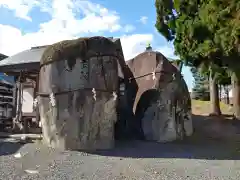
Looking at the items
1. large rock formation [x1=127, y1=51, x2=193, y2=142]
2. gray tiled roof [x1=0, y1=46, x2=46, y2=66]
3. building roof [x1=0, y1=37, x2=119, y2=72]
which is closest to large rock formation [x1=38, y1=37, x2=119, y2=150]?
building roof [x1=0, y1=37, x2=119, y2=72]

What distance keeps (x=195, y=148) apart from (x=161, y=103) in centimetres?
186

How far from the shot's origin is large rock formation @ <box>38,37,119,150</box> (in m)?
9.16

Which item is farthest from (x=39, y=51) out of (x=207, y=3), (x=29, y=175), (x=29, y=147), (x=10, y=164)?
(x=207, y=3)

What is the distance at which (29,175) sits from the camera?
672 centimetres

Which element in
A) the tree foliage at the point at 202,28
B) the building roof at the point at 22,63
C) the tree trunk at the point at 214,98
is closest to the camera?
the building roof at the point at 22,63

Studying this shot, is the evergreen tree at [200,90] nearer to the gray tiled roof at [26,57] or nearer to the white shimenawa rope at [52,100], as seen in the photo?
the gray tiled roof at [26,57]

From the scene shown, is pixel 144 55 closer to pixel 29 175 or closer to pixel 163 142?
pixel 163 142

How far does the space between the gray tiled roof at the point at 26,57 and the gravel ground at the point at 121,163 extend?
115 inches

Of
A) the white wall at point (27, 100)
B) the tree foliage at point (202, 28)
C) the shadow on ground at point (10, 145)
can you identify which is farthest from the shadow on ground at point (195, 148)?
the white wall at point (27, 100)

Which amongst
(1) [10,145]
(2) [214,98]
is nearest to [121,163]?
(1) [10,145]

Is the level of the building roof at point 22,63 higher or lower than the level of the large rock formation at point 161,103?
higher

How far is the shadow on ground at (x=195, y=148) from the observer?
9.23m

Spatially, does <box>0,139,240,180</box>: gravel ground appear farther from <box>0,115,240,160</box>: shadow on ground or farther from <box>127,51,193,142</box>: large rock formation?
<box>127,51,193,142</box>: large rock formation

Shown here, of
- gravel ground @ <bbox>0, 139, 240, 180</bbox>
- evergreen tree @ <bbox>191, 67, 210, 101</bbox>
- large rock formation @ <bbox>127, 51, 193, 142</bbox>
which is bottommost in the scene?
gravel ground @ <bbox>0, 139, 240, 180</bbox>
